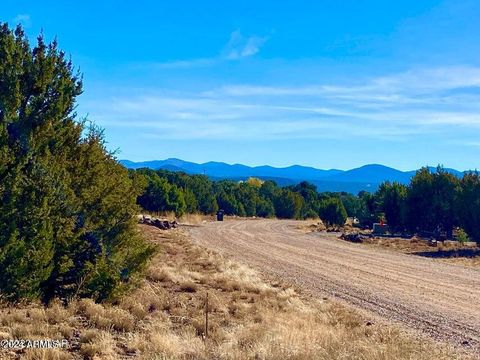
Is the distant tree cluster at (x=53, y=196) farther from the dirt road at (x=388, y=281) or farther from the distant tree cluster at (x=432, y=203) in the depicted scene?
the distant tree cluster at (x=432, y=203)

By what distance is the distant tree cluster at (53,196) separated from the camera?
392 inches

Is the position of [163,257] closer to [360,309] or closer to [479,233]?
[360,309]

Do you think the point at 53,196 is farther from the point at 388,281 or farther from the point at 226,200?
the point at 226,200

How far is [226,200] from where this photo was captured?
7994 cm

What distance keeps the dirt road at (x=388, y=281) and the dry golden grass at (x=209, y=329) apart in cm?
144

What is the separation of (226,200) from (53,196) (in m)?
69.5

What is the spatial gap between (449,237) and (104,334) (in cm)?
3604

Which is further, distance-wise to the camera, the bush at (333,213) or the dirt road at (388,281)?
the bush at (333,213)

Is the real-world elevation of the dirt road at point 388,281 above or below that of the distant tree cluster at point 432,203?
below

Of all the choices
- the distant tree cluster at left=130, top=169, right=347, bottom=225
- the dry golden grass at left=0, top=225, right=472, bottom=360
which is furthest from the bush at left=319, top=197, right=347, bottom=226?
the dry golden grass at left=0, top=225, right=472, bottom=360

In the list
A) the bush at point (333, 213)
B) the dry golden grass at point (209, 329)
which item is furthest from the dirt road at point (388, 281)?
the bush at point (333, 213)

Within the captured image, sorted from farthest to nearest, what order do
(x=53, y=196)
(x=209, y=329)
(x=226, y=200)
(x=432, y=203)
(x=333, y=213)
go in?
(x=226, y=200) → (x=333, y=213) → (x=432, y=203) → (x=53, y=196) → (x=209, y=329)

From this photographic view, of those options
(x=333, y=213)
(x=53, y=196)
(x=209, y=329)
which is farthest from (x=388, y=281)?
(x=333, y=213)

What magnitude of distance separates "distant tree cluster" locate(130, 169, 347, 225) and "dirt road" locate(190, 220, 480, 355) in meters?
23.7
